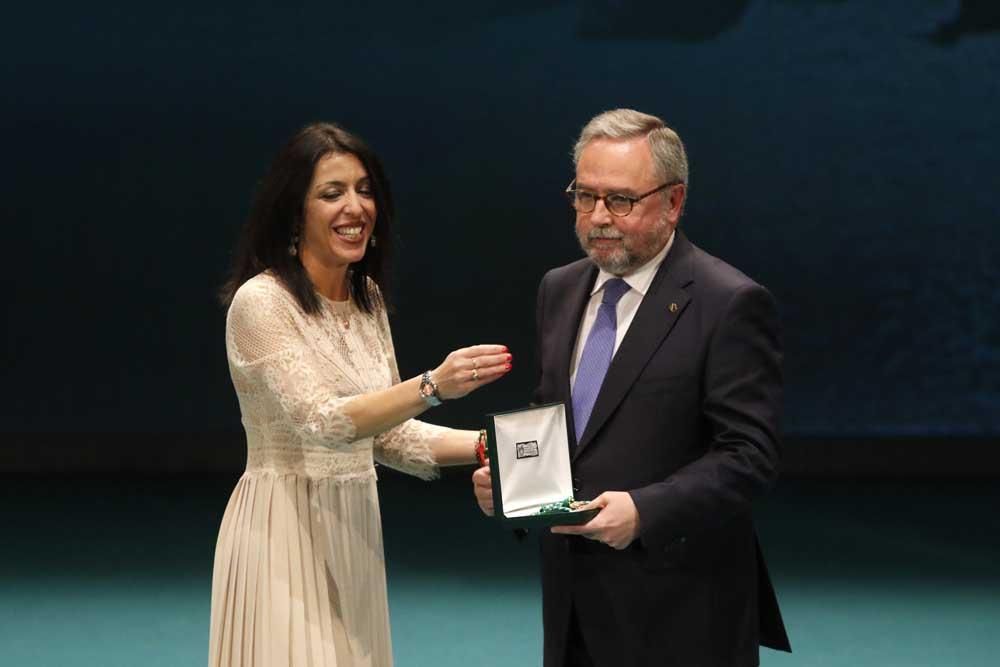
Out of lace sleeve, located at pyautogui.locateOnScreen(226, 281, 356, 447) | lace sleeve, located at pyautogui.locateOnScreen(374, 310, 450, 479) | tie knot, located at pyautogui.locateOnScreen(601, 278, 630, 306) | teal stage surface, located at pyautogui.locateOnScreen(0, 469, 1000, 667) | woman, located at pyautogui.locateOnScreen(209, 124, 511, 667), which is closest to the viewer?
tie knot, located at pyautogui.locateOnScreen(601, 278, 630, 306)

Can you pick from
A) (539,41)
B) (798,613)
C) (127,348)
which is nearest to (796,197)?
(539,41)

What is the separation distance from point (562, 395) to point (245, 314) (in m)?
0.61

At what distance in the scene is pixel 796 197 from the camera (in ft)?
20.5

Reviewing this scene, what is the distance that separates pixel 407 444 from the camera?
9.32 feet

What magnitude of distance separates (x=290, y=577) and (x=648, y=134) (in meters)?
1.06

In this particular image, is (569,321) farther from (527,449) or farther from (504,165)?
(504,165)

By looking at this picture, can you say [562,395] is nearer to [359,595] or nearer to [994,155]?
[359,595]

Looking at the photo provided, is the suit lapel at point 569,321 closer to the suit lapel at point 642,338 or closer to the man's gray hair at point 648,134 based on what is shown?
the suit lapel at point 642,338

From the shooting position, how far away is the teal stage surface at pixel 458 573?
4.45m

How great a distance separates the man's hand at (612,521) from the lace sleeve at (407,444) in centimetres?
68

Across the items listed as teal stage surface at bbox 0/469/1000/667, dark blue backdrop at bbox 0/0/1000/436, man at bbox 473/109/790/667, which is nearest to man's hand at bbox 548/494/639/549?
man at bbox 473/109/790/667

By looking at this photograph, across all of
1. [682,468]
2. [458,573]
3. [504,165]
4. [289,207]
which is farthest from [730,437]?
[504,165]

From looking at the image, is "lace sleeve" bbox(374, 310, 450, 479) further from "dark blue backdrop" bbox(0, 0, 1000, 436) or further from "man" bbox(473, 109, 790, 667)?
"dark blue backdrop" bbox(0, 0, 1000, 436)

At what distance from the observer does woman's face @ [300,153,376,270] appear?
8.56ft
